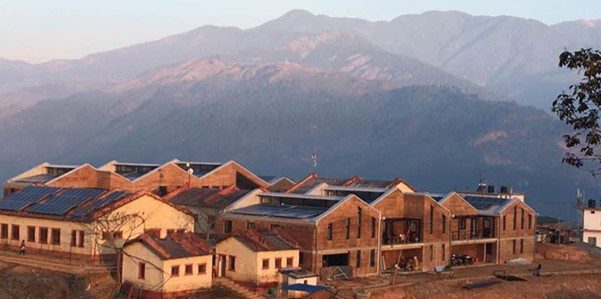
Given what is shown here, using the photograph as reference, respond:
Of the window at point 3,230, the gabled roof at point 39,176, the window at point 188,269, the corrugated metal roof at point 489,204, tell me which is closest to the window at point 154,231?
the window at point 188,269

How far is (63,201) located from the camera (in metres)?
63.5

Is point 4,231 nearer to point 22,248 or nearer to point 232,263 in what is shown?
point 22,248

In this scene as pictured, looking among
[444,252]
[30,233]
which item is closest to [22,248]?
[30,233]

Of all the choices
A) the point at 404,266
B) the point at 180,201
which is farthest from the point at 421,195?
the point at 180,201

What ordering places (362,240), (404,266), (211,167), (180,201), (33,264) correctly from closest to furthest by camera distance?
1. (33,264)
2. (362,240)
3. (404,266)
4. (180,201)
5. (211,167)

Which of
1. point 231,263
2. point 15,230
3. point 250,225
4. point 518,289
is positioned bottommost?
point 518,289

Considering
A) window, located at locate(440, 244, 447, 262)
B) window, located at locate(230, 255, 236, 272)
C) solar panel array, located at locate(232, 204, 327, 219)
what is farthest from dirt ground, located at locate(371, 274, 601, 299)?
window, located at locate(230, 255, 236, 272)

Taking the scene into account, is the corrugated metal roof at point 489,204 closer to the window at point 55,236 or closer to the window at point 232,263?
the window at point 232,263

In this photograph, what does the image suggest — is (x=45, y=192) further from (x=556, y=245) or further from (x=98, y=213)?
(x=556, y=245)

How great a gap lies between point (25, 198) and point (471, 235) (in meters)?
32.9

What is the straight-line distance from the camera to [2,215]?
65000mm

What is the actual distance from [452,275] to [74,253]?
985 inches

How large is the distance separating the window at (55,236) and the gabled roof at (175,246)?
8487mm

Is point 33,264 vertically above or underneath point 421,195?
underneath
